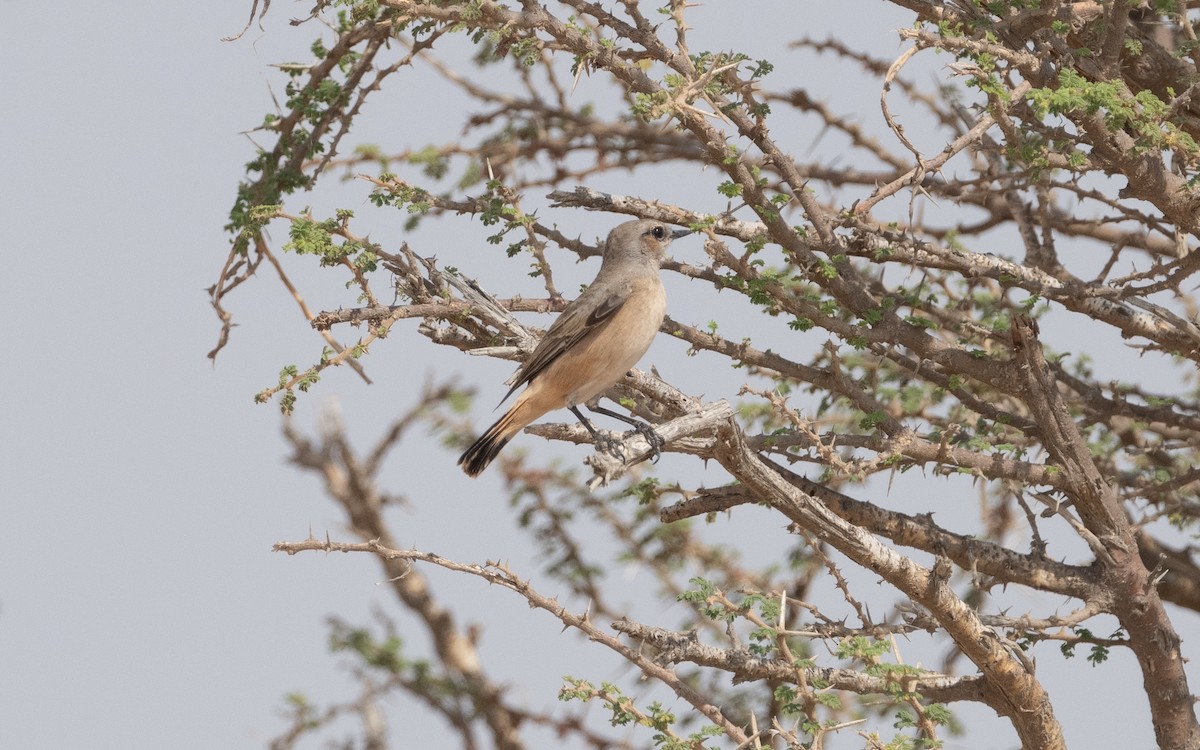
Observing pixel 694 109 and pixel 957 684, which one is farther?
pixel 957 684

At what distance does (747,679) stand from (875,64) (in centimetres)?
422

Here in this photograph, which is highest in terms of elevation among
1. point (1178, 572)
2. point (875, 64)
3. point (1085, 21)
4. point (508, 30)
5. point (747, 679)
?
point (875, 64)

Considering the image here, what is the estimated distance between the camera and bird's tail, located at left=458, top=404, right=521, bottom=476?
679 centimetres

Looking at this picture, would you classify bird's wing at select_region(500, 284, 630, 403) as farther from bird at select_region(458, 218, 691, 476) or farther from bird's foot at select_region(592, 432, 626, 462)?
bird's foot at select_region(592, 432, 626, 462)

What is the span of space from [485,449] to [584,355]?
2.16 ft

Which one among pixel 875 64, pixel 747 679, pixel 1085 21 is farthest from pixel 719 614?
pixel 875 64

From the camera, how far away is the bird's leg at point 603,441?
18.3 ft

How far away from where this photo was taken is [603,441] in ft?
21.1

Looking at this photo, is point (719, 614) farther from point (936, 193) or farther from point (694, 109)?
point (936, 193)

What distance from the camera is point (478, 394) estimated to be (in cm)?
1043

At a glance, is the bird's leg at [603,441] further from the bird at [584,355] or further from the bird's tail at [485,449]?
the bird's tail at [485,449]

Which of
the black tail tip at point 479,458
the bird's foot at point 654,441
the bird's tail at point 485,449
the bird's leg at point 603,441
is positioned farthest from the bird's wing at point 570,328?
the bird's foot at point 654,441

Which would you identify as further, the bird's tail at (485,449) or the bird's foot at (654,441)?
the bird's tail at (485,449)

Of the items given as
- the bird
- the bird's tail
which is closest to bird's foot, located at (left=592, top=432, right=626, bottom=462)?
the bird
